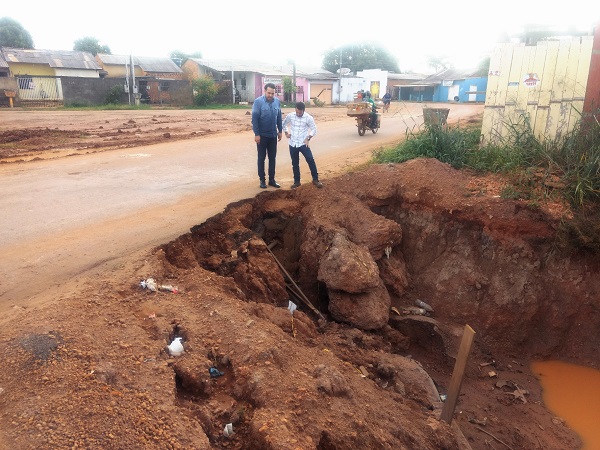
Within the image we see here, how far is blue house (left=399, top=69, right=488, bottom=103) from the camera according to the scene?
45.3m

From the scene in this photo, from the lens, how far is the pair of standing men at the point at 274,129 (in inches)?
320

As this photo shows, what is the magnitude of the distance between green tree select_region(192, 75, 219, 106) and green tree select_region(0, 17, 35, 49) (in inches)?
961

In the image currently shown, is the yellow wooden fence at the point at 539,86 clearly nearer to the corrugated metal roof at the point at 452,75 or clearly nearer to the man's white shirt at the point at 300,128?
the man's white shirt at the point at 300,128

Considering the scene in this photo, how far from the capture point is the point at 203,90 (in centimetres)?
3372

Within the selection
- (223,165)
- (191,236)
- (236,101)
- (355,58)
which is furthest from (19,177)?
(355,58)

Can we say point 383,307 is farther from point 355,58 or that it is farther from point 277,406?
point 355,58

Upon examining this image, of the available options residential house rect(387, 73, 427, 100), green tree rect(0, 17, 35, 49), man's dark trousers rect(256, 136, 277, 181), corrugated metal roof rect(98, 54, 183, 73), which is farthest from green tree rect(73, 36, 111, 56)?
man's dark trousers rect(256, 136, 277, 181)

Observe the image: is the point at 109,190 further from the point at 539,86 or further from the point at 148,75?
the point at 148,75

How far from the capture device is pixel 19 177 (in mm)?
9383

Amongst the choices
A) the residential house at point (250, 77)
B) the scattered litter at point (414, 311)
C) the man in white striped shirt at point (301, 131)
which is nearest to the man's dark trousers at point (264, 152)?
the man in white striped shirt at point (301, 131)

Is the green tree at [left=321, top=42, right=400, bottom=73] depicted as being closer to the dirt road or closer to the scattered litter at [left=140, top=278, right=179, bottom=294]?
the dirt road

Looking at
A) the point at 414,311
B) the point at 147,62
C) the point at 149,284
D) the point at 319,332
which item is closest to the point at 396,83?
the point at 147,62

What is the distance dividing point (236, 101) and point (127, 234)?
32.5 m

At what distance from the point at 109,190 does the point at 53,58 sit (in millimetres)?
31266
